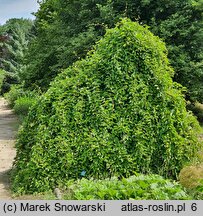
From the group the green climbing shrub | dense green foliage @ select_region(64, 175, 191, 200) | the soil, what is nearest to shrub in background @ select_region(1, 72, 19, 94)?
the soil

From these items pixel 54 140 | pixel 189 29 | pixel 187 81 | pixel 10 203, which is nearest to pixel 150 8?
pixel 189 29

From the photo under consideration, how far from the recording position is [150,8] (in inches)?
570

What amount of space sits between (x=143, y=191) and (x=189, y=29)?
29.3 feet

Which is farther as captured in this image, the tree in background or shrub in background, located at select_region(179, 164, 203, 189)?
the tree in background

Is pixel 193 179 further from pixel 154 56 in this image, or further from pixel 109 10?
pixel 109 10

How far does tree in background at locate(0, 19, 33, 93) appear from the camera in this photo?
118 feet

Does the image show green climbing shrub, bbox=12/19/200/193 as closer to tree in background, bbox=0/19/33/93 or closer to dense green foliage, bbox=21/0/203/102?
dense green foliage, bbox=21/0/203/102

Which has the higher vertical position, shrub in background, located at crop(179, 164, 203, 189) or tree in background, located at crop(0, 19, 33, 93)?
tree in background, located at crop(0, 19, 33, 93)

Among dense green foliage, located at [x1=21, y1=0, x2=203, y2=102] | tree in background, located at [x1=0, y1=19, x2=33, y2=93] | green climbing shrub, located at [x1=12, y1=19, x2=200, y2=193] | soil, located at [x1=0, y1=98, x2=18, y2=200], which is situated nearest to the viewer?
green climbing shrub, located at [x1=12, y1=19, x2=200, y2=193]

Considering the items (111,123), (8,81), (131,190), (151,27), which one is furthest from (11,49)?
(131,190)

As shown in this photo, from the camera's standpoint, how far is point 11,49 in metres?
38.0

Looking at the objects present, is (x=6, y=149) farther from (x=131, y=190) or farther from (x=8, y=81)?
(x=8, y=81)

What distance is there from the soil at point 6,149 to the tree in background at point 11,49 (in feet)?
48.2

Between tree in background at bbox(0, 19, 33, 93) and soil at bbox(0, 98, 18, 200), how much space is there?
1468 centimetres
